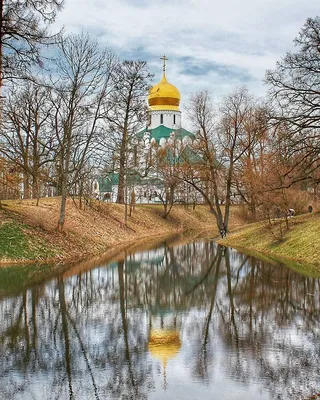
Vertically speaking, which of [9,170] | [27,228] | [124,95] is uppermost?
[124,95]

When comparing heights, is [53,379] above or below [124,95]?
below

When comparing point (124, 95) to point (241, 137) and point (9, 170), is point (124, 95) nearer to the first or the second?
point (241, 137)

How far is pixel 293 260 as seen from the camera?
73.9 feet

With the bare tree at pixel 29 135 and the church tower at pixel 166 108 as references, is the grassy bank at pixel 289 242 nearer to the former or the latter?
the bare tree at pixel 29 135

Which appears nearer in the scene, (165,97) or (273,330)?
(273,330)

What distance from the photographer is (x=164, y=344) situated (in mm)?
9211

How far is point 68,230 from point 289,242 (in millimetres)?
10761

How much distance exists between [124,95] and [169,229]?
1324cm

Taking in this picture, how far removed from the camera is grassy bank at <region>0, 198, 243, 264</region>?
70.9ft

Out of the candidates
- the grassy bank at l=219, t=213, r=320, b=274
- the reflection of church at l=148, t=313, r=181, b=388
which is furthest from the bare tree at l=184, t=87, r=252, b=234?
the reflection of church at l=148, t=313, r=181, b=388

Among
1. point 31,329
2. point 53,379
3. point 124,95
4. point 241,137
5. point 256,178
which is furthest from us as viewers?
point 124,95

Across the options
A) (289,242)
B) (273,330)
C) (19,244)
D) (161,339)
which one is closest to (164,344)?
(161,339)

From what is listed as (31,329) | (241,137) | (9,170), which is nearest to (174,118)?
(241,137)

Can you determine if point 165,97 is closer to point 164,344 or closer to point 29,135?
point 29,135
